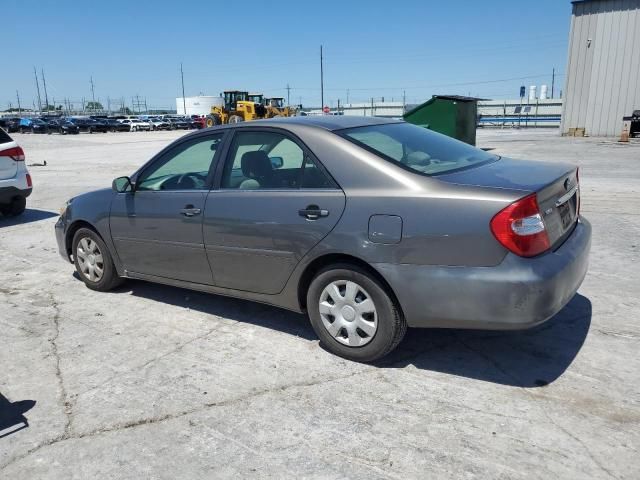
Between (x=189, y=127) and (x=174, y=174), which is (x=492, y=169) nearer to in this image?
(x=174, y=174)

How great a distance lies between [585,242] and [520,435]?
1458 millimetres

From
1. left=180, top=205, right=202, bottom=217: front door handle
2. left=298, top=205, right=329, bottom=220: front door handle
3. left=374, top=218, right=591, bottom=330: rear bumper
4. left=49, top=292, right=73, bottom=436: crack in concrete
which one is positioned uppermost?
left=298, top=205, right=329, bottom=220: front door handle

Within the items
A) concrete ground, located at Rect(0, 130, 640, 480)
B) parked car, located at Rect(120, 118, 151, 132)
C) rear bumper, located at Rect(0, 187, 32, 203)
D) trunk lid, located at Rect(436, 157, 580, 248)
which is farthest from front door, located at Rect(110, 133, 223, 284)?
parked car, located at Rect(120, 118, 151, 132)

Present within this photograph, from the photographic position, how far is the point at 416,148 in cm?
379

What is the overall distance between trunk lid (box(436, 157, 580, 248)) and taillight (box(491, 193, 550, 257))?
0.27 ft

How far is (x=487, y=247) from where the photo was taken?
294 centimetres

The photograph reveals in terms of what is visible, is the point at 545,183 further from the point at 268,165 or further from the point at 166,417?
the point at 166,417

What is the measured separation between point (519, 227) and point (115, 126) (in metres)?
54.7

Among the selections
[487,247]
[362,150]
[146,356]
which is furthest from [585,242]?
[146,356]

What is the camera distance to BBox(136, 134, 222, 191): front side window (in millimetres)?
4223

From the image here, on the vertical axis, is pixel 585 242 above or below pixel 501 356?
above

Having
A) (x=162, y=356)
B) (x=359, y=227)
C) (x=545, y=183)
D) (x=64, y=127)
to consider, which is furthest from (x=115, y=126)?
(x=545, y=183)

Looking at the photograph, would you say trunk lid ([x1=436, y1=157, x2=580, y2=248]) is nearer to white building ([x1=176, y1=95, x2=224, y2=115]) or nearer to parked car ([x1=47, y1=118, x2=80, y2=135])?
parked car ([x1=47, y1=118, x2=80, y2=135])

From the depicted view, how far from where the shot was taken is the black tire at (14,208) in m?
9.05
